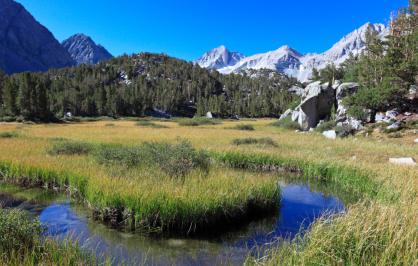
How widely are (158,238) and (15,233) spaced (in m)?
4.18

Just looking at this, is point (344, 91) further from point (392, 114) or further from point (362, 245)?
point (362, 245)

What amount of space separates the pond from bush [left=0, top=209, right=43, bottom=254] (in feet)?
2.33

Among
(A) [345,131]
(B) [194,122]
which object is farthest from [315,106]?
(B) [194,122]

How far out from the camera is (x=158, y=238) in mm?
11133

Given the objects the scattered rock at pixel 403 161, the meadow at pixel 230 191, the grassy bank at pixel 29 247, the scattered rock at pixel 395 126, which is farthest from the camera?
the scattered rock at pixel 395 126

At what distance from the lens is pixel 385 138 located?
38344 mm

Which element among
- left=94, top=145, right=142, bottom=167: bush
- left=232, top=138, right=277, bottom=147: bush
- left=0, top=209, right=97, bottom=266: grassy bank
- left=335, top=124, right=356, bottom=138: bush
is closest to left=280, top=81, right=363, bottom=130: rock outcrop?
left=335, top=124, right=356, bottom=138: bush

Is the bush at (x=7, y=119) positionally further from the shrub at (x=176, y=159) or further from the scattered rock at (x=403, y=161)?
the scattered rock at (x=403, y=161)

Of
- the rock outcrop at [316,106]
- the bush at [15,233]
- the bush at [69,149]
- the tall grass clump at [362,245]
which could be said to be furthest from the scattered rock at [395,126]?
the bush at [15,233]

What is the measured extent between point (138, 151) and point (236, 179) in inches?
263

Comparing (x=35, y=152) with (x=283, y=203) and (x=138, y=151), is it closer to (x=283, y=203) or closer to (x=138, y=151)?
(x=138, y=151)

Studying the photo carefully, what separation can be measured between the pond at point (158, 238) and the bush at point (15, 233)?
2.33ft

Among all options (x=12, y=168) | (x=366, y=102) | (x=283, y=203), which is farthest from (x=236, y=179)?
(x=366, y=102)

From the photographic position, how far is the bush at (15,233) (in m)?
7.73
